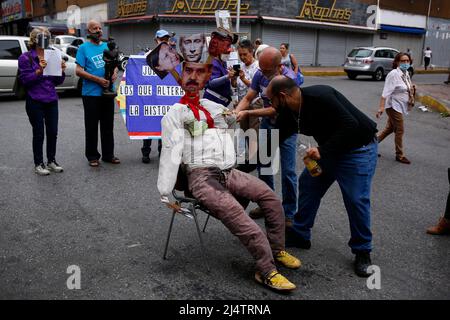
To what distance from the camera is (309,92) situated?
3521 millimetres


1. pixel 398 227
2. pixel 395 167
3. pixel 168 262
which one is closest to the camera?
pixel 168 262

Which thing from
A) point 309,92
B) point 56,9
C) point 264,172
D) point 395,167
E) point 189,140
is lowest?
point 395,167

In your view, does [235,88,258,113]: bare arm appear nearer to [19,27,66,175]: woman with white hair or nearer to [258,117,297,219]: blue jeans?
[258,117,297,219]: blue jeans

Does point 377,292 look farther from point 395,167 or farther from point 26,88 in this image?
point 26,88

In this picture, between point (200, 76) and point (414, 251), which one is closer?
point (200, 76)

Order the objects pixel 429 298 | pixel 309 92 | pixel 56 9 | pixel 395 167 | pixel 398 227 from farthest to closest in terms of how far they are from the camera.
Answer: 1. pixel 56 9
2. pixel 395 167
3. pixel 398 227
4. pixel 309 92
5. pixel 429 298

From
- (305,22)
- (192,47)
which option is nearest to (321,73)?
(305,22)

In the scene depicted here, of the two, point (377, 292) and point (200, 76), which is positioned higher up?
point (200, 76)

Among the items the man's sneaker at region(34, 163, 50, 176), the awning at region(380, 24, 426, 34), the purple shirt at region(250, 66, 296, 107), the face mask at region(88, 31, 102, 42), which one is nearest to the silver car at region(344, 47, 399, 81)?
the awning at region(380, 24, 426, 34)

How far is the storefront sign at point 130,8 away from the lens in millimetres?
28562

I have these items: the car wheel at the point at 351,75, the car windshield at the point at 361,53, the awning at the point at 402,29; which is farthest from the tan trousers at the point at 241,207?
the awning at the point at 402,29

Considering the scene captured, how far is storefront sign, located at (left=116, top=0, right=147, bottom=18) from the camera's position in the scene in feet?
93.7
